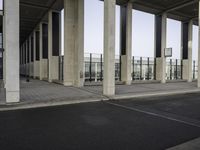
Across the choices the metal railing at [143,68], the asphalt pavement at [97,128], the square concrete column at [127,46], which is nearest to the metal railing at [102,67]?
the metal railing at [143,68]

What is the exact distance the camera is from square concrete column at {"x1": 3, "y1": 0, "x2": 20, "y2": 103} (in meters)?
9.06

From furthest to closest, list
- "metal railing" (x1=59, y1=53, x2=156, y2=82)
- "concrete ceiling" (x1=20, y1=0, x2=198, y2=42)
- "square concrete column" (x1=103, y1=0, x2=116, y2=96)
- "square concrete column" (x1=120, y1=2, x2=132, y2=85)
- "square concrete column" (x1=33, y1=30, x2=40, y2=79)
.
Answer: "square concrete column" (x1=33, y1=30, x2=40, y2=79)
"metal railing" (x1=59, y1=53, x2=156, y2=82)
"concrete ceiling" (x1=20, y1=0, x2=198, y2=42)
"square concrete column" (x1=120, y1=2, x2=132, y2=85)
"square concrete column" (x1=103, y1=0, x2=116, y2=96)

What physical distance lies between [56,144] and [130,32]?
56.4 ft

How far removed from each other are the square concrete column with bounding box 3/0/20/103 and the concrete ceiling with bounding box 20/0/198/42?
36.5 ft

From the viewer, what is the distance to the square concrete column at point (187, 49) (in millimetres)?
26312

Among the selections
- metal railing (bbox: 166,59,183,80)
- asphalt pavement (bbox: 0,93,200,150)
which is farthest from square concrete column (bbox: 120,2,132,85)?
asphalt pavement (bbox: 0,93,200,150)

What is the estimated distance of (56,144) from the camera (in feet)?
15.3

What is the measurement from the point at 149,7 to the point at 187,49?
8629 millimetres

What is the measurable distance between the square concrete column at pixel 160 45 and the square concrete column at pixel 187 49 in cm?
474

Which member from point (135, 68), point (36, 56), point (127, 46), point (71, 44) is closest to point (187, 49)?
point (135, 68)

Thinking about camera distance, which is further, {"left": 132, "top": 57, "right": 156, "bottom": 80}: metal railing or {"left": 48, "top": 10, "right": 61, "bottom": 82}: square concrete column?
{"left": 132, "top": 57, "right": 156, "bottom": 80}: metal railing

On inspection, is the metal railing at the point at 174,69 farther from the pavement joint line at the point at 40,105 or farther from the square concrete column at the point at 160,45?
the pavement joint line at the point at 40,105

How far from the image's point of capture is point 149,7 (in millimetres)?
22047

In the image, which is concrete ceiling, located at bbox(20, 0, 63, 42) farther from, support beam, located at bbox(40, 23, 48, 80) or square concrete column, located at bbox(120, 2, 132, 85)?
square concrete column, located at bbox(120, 2, 132, 85)
